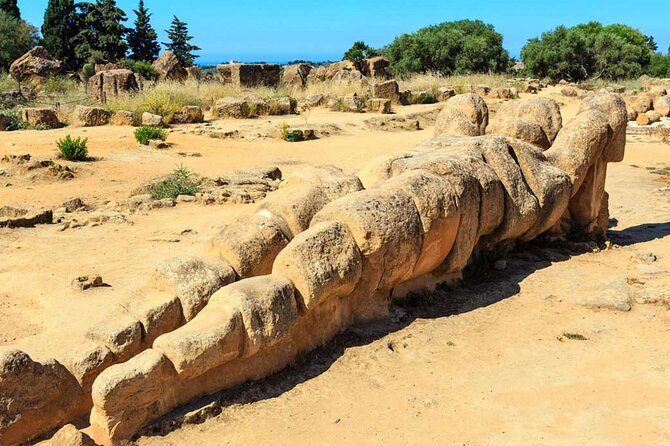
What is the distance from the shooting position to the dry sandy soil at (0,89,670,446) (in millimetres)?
4762

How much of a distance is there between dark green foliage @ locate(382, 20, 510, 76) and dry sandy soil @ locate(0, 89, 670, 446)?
28519mm

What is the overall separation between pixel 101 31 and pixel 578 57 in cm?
2856

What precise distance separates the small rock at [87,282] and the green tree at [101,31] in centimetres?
3650

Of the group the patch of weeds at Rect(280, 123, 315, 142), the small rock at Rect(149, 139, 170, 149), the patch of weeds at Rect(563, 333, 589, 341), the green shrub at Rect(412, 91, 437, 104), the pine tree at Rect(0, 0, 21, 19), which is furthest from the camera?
the pine tree at Rect(0, 0, 21, 19)

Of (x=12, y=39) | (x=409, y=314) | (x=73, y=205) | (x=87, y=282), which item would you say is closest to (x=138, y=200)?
(x=73, y=205)

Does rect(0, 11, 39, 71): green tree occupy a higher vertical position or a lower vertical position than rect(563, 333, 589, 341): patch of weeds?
higher

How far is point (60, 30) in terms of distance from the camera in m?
41.9

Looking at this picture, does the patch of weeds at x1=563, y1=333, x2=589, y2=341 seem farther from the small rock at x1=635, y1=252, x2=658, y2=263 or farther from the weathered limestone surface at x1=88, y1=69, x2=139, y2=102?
the weathered limestone surface at x1=88, y1=69, x2=139, y2=102

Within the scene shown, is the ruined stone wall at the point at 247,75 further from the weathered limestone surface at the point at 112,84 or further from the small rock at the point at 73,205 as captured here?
the small rock at the point at 73,205

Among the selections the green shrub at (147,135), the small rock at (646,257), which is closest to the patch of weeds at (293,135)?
the green shrub at (147,135)

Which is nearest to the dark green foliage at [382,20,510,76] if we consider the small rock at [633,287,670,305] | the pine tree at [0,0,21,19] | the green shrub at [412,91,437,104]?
the green shrub at [412,91,437,104]

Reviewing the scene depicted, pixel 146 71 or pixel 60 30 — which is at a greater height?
pixel 60 30

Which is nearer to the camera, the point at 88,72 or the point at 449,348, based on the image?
the point at 449,348

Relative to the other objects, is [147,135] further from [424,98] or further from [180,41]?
[180,41]
